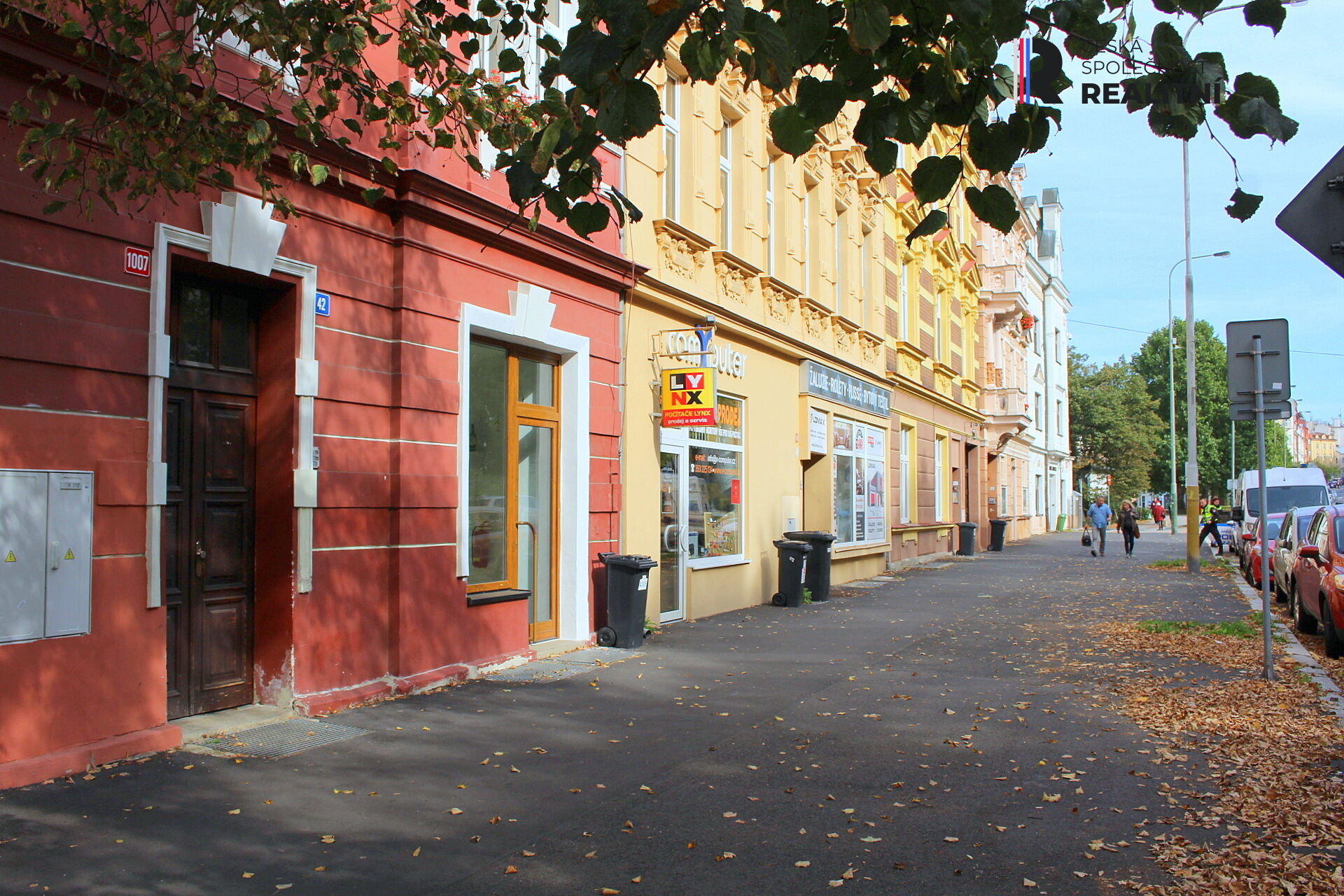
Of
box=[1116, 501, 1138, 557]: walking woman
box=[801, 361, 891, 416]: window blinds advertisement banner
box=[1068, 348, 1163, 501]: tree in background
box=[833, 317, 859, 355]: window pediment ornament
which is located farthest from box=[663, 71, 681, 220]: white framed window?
box=[1068, 348, 1163, 501]: tree in background

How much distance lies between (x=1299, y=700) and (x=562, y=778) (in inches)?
237

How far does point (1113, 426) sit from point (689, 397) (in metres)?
56.0

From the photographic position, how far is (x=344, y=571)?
8.32 m

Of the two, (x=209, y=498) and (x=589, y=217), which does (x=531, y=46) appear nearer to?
(x=209, y=498)

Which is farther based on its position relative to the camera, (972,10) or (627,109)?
(627,109)

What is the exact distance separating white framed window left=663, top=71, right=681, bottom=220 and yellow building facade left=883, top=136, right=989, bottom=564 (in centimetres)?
842

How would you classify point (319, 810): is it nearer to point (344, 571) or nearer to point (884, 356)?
point (344, 571)

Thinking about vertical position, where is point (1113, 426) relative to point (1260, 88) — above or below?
above

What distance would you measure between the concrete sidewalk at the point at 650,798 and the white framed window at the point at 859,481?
10197 mm

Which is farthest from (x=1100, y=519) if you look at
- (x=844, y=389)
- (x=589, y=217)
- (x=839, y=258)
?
(x=589, y=217)

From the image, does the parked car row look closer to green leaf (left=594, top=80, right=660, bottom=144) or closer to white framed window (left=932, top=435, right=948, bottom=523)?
green leaf (left=594, top=80, right=660, bottom=144)

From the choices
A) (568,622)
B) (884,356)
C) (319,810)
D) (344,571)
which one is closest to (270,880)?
(319,810)

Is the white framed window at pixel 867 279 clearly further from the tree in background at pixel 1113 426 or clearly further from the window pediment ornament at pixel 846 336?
the tree in background at pixel 1113 426

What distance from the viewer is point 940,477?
1160 inches
